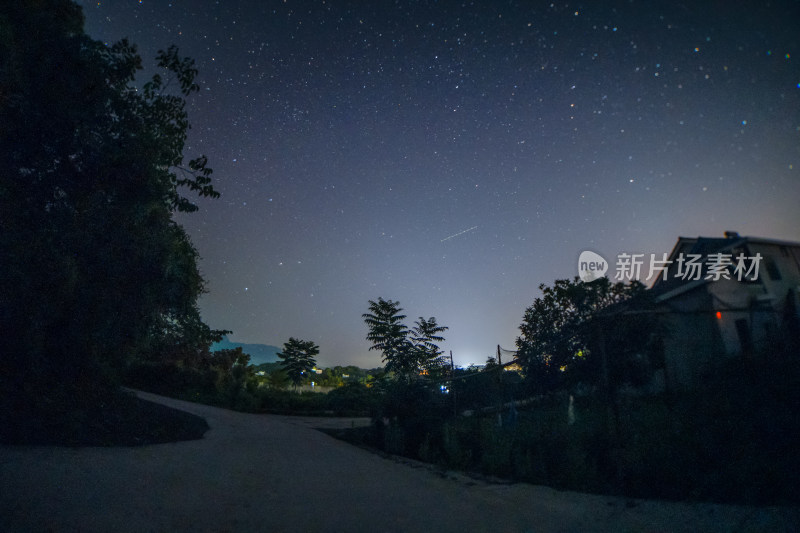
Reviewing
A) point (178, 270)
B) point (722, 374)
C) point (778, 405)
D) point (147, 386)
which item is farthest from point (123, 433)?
point (147, 386)

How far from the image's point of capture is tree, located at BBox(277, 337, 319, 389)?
45.5 meters

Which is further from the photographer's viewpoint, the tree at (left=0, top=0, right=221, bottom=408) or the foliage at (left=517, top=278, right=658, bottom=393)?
the foliage at (left=517, top=278, right=658, bottom=393)

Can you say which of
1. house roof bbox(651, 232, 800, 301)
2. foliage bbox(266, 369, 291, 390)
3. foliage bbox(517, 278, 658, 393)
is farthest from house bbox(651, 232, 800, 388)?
foliage bbox(266, 369, 291, 390)

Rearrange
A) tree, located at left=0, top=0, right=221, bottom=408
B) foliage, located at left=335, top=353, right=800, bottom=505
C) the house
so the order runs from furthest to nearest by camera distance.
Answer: the house
tree, located at left=0, top=0, right=221, bottom=408
foliage, located at left=335, top=353, right=800, bottom=505

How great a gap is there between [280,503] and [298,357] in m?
44.0

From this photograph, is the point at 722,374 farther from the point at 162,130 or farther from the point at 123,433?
the point at 162,130

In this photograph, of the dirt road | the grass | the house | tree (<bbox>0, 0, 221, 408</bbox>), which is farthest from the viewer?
the house

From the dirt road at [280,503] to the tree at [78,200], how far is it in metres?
3.24

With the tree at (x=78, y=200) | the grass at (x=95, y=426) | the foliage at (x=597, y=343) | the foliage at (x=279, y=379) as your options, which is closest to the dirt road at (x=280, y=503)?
the grass at (x=95, y=426)

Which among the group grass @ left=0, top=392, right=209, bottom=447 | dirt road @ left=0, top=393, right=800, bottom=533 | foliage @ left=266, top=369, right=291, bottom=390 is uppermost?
foliage @ left=266, top=369, right=291, bottom=390

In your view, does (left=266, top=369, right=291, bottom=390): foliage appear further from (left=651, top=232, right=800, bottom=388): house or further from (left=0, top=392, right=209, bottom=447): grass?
(left=651, top=232, right=800, bottom=388): house

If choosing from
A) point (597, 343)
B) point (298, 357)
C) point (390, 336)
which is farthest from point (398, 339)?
point (298, 357)

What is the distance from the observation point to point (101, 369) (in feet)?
30.8

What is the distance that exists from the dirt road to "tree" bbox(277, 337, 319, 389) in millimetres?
41050
